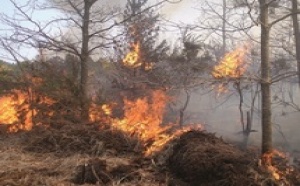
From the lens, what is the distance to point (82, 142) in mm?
8602

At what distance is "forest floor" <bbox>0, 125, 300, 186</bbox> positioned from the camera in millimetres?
5883

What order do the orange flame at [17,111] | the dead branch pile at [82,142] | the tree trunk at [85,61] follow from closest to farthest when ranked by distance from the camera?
the dead branch pile at [82,142]
the orange flame at [17,111]
the tree trunk at [85,61]

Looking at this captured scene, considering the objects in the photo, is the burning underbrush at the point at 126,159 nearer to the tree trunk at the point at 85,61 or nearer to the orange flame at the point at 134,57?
the tree trunk at the point at 85,61

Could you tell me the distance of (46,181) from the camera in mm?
5727

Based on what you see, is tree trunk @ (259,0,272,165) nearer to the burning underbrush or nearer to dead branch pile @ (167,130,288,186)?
the burning underbrush

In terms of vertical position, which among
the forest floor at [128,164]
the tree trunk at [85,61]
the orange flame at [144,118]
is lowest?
the forest floor at [128,164]

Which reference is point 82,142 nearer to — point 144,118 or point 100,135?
point 100,135

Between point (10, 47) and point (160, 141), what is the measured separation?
752 centimetres

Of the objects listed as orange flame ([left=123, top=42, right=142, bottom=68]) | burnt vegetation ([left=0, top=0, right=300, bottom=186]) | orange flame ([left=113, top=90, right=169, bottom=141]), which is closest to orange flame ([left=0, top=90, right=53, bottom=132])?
burnt vegetation ([left=0, top=0, right=300, bottom=186])

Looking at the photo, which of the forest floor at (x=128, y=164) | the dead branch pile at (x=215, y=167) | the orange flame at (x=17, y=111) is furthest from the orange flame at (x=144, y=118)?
the orange flame at (x=17, y=111)

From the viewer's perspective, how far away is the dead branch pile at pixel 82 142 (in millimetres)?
8312

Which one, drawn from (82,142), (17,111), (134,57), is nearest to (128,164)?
(82,142)

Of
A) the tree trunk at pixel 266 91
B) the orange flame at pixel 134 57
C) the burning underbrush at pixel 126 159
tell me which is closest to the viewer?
the burning underbrush at pixel 126 159

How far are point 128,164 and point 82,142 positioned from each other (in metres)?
2.05
